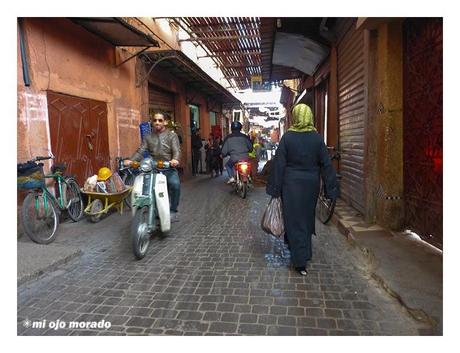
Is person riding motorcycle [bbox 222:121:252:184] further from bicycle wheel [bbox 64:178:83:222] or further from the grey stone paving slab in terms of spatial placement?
the grey stone paving slab

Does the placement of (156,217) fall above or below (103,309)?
above

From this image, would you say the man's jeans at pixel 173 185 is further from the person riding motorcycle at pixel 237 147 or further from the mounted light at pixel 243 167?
the person riding motorcycle at pixel 237 147

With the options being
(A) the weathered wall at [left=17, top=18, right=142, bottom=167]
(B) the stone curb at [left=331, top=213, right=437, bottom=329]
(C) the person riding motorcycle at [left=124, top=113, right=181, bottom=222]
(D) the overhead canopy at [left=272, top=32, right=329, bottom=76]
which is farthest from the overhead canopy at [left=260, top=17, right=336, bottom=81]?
(B) the stone curb at [left=331, top=213, right=437, bottom=329]

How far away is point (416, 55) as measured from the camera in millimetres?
4465

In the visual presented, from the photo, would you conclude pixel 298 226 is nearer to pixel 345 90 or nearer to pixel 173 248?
pixel 173 248

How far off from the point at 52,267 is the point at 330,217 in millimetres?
4017

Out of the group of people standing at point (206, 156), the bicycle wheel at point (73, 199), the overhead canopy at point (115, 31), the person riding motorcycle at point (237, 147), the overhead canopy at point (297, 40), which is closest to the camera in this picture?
the bicycle wheel at point (73, 199)

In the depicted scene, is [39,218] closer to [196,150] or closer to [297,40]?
[297,40]

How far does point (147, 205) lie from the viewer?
Result: 173 inches

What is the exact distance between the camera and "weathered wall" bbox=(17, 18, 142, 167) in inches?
217

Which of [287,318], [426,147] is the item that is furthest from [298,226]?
[426,147]

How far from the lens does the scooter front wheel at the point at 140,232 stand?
4.08 meters

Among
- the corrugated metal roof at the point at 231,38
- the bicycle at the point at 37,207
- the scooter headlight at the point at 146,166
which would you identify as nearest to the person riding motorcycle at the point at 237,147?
the corrugated metal roof at the point at 231,38

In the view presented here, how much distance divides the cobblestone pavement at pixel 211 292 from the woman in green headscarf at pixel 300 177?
37cm
